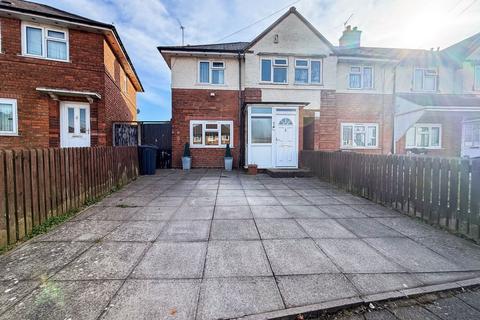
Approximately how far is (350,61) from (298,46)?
332 centimetres

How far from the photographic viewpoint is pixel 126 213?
4.69 m

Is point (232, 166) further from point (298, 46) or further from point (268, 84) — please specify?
point (298, 46)

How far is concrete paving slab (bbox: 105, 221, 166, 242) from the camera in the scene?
11.4ft

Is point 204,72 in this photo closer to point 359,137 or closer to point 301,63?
point 301,63

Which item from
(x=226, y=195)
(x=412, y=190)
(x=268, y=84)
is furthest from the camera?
(x=268, y=84)

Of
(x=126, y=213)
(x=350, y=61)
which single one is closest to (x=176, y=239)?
(x=126, y=213)

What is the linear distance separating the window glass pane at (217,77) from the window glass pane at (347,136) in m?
7.79

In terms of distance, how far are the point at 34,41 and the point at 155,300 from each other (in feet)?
39.7

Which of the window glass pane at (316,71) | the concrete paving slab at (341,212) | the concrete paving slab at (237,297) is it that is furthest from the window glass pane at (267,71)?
the concrete paving slab at (237,297)

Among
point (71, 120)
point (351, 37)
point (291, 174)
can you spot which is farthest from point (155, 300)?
point (351, 37)

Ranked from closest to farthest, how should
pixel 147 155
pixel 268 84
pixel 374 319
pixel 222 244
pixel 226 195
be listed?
pixel 374 319
pixel 222 244
pixel 226 195
pixel 147 155
pixel 268 84

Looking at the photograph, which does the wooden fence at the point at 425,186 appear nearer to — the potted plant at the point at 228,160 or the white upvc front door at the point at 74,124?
the potted plant at the point at 228,160

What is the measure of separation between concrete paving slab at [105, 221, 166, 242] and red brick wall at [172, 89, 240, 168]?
8.71 m

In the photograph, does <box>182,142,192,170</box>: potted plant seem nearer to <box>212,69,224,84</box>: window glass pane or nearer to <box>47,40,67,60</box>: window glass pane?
<box>212,69,224,84</box>: window glass pane
